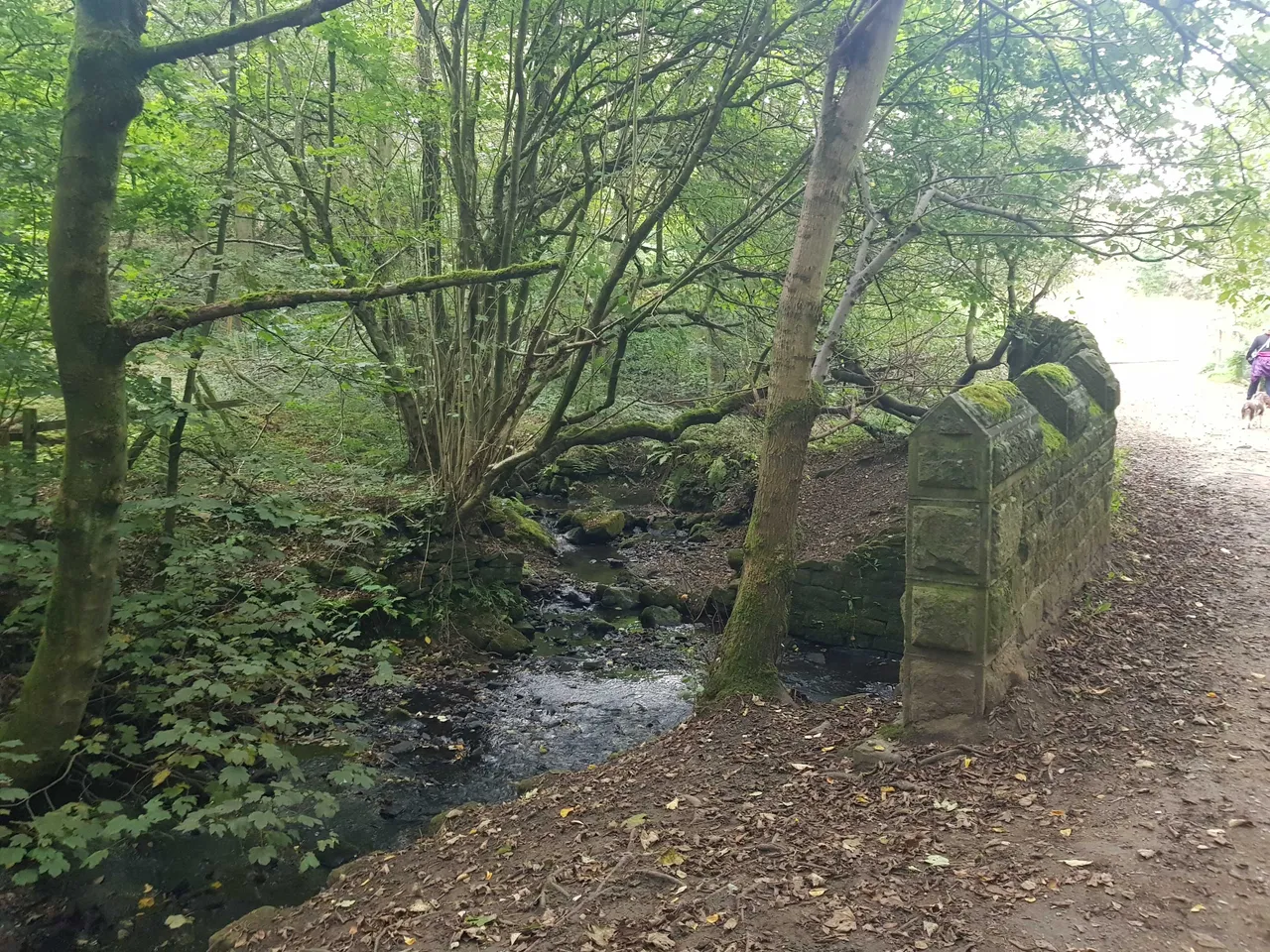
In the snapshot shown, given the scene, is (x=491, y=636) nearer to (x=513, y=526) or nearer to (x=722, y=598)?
(x=513, y=526)

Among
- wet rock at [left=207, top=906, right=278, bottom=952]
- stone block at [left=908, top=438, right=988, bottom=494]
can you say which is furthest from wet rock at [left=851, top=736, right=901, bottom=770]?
wet rock at [left=207, top=906, right=278, bottom=952]

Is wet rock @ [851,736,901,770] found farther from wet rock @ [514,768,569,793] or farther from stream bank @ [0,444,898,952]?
stream bank @ [0,444,898,952]

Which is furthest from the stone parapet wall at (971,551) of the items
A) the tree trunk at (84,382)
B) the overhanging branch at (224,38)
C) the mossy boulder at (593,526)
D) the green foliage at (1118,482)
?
the mossy boulder at (593,526)

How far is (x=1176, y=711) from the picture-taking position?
453 centimetres

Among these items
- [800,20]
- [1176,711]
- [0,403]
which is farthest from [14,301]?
[1176,711]

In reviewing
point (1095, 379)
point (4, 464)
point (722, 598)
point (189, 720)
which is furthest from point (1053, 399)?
point (4, 464)

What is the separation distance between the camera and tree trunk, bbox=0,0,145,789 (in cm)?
412

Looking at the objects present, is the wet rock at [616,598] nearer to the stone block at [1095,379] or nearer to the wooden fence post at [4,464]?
the stone block at [1095,379]

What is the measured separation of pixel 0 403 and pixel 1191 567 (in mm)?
10413

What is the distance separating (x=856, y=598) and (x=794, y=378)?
14.9 feet

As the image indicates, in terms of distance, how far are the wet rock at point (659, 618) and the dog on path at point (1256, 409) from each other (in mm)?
11219

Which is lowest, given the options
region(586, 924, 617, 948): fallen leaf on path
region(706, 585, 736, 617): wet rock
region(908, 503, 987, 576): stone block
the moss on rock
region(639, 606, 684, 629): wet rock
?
region(639, 606, 684, 629): wet rock

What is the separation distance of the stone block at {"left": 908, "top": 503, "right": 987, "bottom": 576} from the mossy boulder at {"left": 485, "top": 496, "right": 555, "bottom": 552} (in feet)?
23.6

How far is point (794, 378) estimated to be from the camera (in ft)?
18.9
